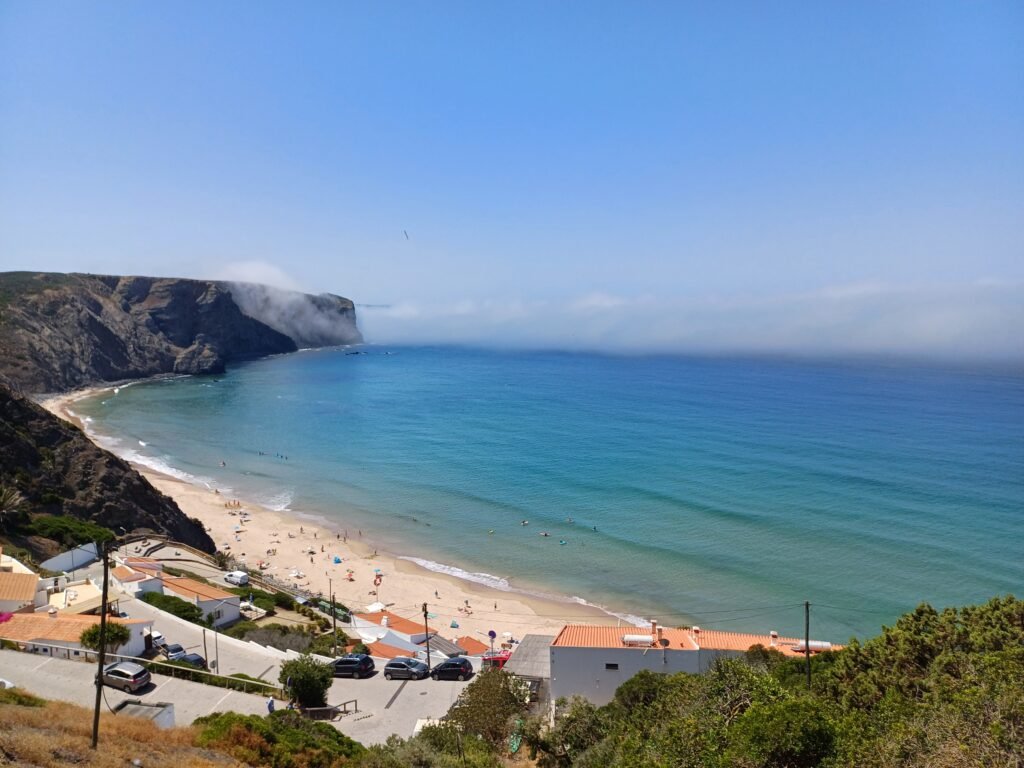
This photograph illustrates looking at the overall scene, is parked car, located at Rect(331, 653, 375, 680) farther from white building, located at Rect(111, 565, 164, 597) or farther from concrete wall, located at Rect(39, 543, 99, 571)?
concrete wall, located at Rect(39, 543, 99, 571)

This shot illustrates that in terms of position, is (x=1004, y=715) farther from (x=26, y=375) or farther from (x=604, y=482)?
(x=26, y=375)

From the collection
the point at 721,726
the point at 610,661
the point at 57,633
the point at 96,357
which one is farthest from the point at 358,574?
the point at 96,357

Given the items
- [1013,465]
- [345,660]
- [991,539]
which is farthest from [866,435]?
[345,660]

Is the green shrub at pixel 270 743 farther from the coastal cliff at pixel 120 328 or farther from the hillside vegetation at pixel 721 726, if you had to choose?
the coastal cliff at pixel 120 328

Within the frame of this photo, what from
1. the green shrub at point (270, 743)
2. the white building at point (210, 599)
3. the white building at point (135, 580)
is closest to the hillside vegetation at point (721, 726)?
the green shrub at point (270, 743)

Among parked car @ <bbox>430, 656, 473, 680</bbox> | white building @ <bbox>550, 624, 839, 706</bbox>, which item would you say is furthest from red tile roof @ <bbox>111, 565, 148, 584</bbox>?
white building @ <bbox>550, 624, 839, 706</bbox>
